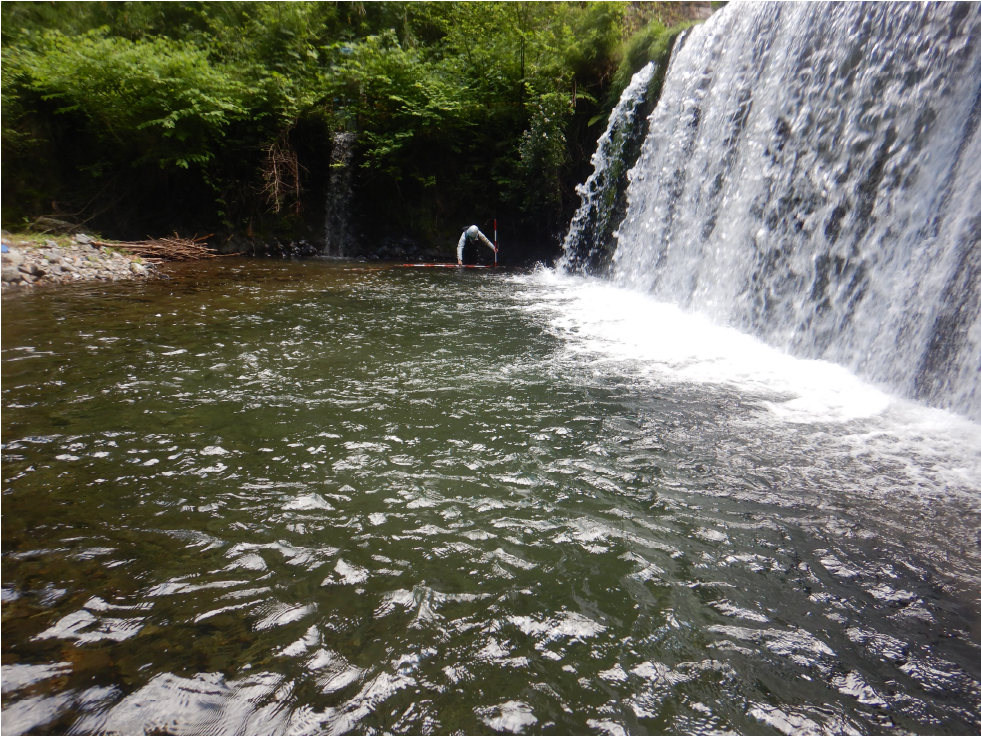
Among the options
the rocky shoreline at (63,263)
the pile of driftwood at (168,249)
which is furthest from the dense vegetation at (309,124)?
the rocky shoreline at (63,263)

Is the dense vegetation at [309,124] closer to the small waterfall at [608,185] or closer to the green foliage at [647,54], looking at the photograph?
the green foliage at [647,54]

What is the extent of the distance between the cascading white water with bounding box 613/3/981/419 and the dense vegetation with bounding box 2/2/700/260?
4816 millimetres

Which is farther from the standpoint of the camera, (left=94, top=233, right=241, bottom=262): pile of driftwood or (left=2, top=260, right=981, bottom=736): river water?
(left=94, top=233, right=241, bottom=262): pile of driftwood

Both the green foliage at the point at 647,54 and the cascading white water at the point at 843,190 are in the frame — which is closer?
the cascading white water at the point at 843,190

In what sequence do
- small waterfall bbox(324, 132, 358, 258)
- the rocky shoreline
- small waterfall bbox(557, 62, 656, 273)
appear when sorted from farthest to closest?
small waterfall bbox(324, 132, 358, 258), small waterfall bbox(557, 62, 656, 273), the rocky shoreline

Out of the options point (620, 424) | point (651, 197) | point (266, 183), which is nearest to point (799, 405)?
point (620, 424)

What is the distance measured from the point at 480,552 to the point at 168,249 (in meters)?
13.2

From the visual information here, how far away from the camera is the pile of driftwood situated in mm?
12295

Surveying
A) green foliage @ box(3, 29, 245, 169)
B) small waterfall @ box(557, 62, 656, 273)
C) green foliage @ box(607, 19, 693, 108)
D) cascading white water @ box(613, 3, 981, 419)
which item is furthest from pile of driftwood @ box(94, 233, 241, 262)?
cascading white water @ box(613, 3, 981, 419)

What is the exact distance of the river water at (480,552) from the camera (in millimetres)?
1776

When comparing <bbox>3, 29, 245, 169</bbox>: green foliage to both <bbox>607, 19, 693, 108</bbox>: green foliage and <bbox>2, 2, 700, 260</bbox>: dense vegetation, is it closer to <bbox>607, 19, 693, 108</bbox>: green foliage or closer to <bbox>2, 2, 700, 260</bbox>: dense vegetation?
<bbox>2, 2, 700, 260</bbox>: dense vegetation

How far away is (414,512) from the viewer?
2.84 meters

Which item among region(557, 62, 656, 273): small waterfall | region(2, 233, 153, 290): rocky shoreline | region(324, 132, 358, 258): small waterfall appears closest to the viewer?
region(2, 233, 153, 290): rocky shoreline

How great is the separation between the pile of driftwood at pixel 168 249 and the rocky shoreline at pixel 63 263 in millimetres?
540
